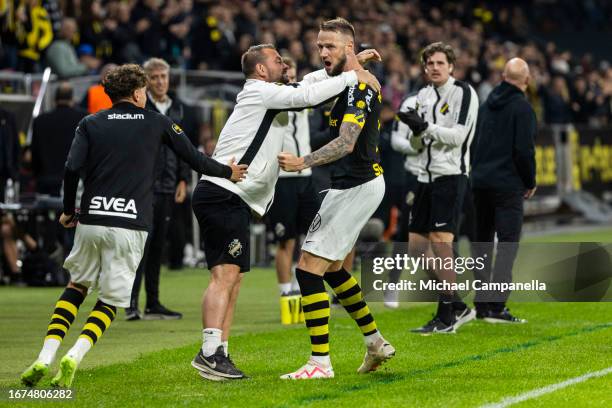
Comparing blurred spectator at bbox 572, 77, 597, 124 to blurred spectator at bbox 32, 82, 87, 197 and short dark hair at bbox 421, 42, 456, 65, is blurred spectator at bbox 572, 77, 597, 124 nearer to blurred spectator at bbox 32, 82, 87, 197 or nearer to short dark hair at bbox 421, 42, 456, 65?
blurred spectator at bbox 32, 82, 87, 197

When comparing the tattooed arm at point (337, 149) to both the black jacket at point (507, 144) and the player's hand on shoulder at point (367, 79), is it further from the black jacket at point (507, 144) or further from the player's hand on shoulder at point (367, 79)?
the black jacket at point (507, 144)

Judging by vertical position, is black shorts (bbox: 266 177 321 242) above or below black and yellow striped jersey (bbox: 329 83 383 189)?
below

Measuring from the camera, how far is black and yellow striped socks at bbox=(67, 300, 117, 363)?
7.48m

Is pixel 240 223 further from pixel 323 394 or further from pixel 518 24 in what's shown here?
pixel 518 24

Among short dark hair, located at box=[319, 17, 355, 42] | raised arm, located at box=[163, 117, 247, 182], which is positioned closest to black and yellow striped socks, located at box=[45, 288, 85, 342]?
raised arm, located at box=[163, 117, 247, 182]

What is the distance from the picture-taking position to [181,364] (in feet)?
28.7

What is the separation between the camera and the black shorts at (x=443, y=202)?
1051 centimetres

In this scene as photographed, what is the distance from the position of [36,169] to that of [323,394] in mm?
8084

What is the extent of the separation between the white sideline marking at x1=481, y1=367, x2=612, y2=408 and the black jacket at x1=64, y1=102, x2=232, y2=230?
225 cm

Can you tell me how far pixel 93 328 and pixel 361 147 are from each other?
207 centimetres

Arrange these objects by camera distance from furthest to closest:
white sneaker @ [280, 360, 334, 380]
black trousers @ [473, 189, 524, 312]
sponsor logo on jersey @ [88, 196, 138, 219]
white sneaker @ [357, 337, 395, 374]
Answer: black trousers @ [473, 189, 524, 312] < white sneaker @ [357, 337, 395, 374] < white sneaker @ [280, 360, 334, 380] < sponsor logo on jersey @ [88, 196, 138, 219]

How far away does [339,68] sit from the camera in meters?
8.16

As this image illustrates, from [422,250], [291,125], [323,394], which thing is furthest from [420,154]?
[323,394]

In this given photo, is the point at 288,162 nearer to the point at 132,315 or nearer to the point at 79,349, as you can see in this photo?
the point at 79,349
